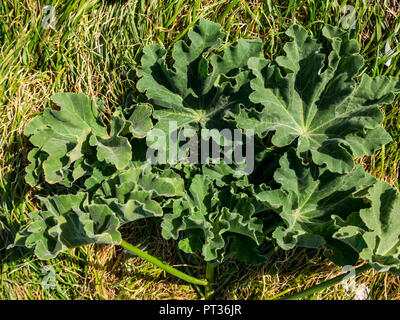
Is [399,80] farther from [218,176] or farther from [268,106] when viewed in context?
[218,176]

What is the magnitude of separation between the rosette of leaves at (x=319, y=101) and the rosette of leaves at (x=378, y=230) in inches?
7.0

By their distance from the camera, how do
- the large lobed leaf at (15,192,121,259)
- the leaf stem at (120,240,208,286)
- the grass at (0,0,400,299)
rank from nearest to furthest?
the large lobed leaf at (15,192,121,259) → the leaf stem at (120,240,208,286) → the grass at (0,0,400,299)

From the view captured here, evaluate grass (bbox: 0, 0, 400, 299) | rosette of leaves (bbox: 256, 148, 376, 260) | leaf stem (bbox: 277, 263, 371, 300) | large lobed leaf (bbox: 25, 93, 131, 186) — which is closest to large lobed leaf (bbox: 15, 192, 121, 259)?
large lobed leaf (bbox: 25, 93, 131, 186)

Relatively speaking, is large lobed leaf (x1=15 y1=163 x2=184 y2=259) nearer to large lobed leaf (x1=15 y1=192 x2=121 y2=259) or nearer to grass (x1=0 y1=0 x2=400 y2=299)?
large lobed leaf (x1=15 y1=192 x2=121 y2=259)

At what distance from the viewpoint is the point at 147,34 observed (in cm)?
221

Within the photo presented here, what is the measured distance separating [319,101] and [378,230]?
22.5 inches

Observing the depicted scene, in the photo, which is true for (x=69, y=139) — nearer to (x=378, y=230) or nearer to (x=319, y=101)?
(x=319, y=101)

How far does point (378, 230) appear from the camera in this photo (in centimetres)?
189

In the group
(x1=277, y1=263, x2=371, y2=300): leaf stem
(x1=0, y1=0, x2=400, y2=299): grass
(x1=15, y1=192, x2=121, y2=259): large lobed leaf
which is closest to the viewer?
(x1=15, y1=192, x2=121, y2=259): large lobed leaf

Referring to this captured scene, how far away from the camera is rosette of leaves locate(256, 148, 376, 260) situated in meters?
1.96

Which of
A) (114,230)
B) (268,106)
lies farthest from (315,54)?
(114,230)

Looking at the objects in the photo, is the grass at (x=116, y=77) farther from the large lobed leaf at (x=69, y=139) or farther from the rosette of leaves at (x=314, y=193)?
the rosette of leaves at (x=314, y=193)

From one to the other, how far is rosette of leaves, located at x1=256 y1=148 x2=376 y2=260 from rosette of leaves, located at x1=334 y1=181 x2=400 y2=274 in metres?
0.07

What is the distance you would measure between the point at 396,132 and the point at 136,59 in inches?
48.9
